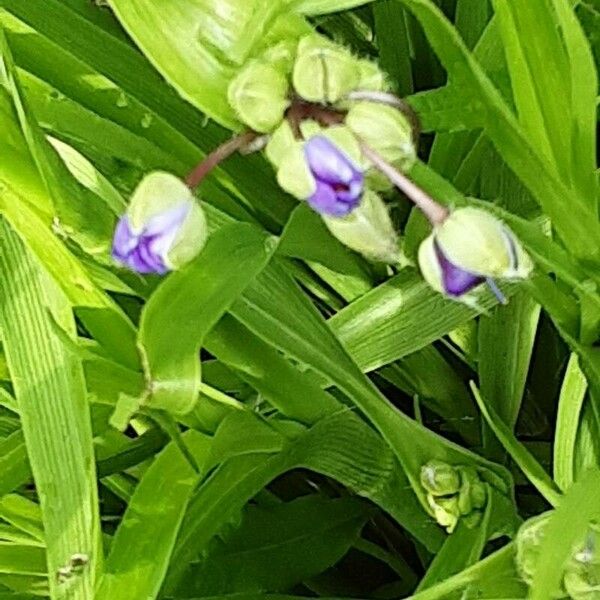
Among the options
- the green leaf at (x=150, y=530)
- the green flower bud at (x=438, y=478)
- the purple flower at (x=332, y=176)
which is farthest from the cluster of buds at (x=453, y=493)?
A: the purple flower at (x=332, y=176)

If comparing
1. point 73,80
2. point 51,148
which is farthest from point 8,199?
point 73,80

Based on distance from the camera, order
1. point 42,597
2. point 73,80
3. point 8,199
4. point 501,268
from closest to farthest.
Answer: point 501,268
point 8,199
point 73,80
point 42,597

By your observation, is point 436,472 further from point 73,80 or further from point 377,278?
point 73,80

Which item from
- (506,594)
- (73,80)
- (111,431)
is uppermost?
(73,80)

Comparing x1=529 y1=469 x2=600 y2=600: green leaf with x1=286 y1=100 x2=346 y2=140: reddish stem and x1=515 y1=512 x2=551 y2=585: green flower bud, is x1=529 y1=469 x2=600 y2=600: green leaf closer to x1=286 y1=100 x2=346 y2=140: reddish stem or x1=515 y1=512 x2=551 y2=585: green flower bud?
x1=515 y1=512 x2=551 y2=585: green flower bud

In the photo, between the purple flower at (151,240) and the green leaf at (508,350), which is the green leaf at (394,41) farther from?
the purple flower at (151,240)

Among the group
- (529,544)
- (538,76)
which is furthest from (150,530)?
(538,76)

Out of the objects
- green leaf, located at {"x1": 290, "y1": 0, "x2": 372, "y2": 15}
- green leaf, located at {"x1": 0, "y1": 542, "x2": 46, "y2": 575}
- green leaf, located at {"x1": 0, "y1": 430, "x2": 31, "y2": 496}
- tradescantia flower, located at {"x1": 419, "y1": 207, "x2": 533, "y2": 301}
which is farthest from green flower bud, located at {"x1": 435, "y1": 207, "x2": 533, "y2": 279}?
green leaf, located at {"x1": 0, "y1": 542, "x2": 46, "y2": 575}

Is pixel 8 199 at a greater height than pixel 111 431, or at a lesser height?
greater
